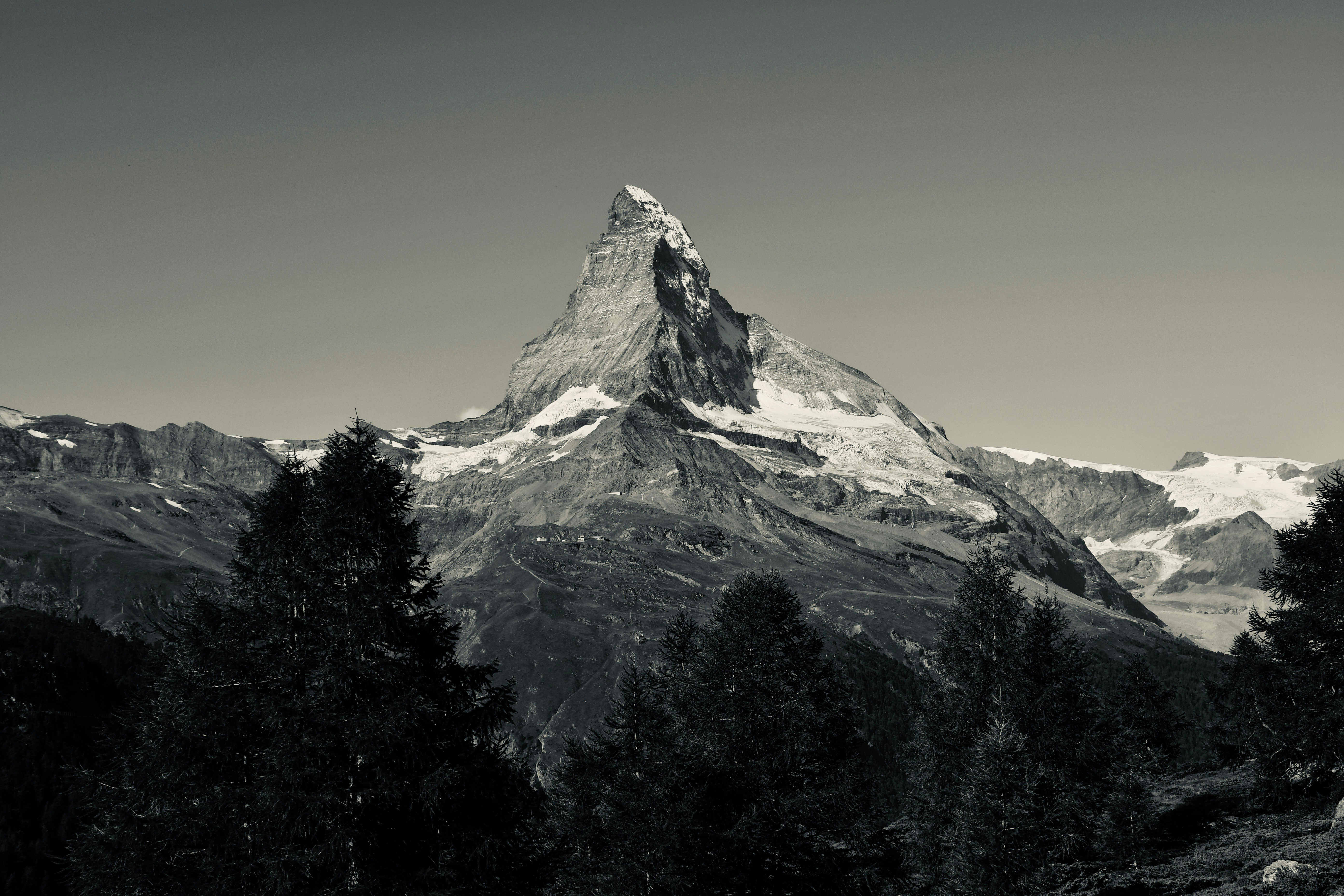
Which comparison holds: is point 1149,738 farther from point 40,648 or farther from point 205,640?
point 40,648

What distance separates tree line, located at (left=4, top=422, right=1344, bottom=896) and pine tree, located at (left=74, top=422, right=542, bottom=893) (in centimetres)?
6

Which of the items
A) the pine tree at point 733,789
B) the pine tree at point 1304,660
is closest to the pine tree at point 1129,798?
the pine tree at point 1304,660

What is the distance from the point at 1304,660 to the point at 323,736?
44192 millimetres

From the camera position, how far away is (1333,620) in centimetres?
4422

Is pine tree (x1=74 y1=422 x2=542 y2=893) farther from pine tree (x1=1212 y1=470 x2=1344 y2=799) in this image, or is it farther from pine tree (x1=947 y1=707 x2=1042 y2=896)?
pine tree (x1=1212 y1=470 x2=1344 y2=799)

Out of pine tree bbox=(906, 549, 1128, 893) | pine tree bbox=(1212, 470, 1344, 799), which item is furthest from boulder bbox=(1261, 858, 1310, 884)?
pine tree bbox=(1212, 470, 1344, 799)

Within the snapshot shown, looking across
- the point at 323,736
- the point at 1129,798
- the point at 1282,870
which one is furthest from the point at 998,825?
the point at 323,736

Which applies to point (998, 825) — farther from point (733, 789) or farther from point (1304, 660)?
point (1304, 660)

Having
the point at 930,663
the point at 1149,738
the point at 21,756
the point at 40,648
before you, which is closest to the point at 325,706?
the point at 930,663

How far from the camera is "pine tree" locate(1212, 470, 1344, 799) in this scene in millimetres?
44438

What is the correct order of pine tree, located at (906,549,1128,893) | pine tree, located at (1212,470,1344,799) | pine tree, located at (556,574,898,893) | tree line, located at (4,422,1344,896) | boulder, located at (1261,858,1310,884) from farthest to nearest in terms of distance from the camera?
pine tree, located at (1212,470,1344,799)
pine tree, located at (906,549,1128,893)
pine tree, located at (556,574,898,893)
boulder, located at (1261,858,1310,884)
tree line, located at (4,422,1344,896)

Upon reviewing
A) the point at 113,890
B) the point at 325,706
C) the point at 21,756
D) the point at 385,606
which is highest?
the point at 385,606

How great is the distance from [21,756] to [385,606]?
77.8m

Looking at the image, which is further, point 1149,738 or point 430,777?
point 1149,738
